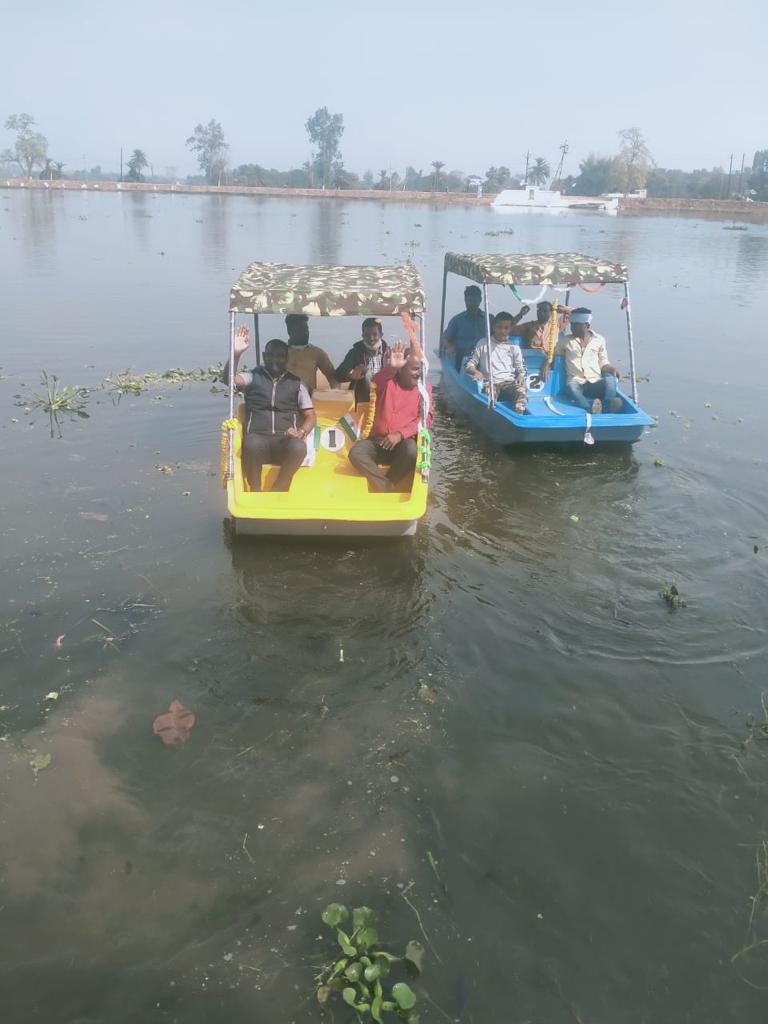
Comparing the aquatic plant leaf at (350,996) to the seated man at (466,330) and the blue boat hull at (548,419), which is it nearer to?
the blue boat hull at (548,419)

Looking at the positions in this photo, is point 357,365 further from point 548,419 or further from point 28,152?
point 28,152

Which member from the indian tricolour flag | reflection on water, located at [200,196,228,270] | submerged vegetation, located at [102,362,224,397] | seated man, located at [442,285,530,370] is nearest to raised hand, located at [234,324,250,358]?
the indian tricolour flag

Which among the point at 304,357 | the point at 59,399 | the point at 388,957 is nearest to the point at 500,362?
the point at 304,357

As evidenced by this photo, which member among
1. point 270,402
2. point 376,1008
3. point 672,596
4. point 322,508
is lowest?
point 376,1008

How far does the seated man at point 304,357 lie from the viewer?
9.40m

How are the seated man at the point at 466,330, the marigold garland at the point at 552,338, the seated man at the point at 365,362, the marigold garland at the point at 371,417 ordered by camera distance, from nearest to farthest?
the marigold garland at the point at 371,417 → the seated man at the point at 365,362 → the marigold garland at the point at 552,338 → the seated man at the point at 466,330

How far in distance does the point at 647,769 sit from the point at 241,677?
2.78 meters

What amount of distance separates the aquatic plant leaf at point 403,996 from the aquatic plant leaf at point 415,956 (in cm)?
18

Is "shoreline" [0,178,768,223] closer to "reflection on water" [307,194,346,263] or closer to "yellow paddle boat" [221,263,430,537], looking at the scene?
"reflection on water" [307,194,346,263]

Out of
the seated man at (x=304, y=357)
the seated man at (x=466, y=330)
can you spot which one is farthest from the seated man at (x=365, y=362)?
the seated man at (x=466, y=330)

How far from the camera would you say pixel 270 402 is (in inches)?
302

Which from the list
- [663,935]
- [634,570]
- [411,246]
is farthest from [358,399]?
[411,246]

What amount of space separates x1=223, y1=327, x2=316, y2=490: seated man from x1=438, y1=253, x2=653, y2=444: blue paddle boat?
3162 millimetres

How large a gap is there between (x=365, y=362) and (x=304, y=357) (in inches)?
30.1
